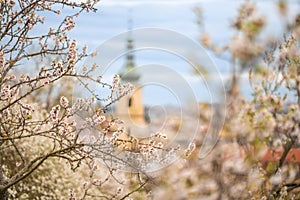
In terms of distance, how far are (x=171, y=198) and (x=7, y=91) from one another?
150 centimetres

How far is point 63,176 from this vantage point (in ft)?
21.9

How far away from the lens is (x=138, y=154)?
411 centimetres

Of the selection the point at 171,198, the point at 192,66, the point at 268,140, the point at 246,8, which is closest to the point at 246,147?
the point at 268,140

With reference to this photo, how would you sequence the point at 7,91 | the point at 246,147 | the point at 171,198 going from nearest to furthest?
the point at 171,198 → the point at 7,91 → the point at 246,147

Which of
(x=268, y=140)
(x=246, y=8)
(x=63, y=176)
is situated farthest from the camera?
(x=63, y=176)

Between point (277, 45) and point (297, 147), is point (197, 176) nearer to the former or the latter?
point (277, 45)

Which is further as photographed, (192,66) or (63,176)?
(63,176)

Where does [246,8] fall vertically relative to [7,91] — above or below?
above

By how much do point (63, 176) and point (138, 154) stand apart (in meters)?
2.77

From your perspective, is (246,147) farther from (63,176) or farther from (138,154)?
(63,176)

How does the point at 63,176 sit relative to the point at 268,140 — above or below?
above

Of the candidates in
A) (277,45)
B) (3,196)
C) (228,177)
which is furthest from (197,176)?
(277,45)

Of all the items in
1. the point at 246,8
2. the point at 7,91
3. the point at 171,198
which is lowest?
the point at 171,198

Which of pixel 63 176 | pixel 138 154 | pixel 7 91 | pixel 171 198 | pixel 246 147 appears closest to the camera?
pixel 171 198
